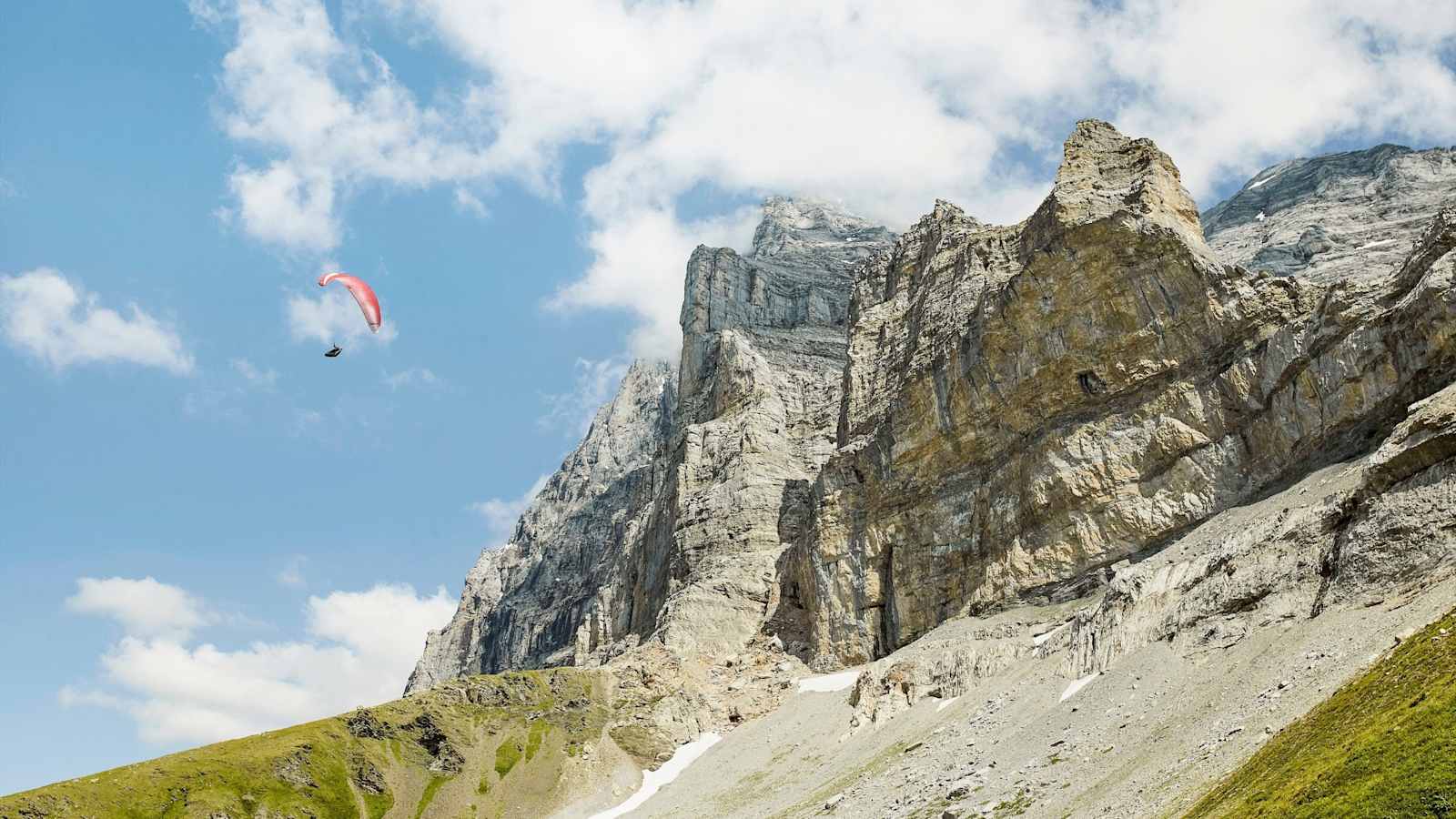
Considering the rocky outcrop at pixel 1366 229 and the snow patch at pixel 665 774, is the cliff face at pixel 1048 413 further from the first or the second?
the snow patch at pixel 665 774

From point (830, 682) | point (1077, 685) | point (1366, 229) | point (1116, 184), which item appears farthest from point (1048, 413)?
point (1366, 229)

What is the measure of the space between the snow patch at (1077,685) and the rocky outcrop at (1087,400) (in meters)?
25.8

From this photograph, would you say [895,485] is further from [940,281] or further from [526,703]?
[526,703]

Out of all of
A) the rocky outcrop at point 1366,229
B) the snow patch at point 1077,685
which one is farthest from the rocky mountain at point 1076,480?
the rocky outcrop at point 1366,229

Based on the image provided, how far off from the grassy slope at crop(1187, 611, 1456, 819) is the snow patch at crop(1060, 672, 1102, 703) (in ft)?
88.9

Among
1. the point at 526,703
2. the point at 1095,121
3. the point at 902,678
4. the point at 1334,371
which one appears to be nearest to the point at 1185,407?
the point at 1334,371

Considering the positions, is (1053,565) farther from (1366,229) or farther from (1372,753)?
(1366,229)

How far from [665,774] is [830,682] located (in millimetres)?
18691

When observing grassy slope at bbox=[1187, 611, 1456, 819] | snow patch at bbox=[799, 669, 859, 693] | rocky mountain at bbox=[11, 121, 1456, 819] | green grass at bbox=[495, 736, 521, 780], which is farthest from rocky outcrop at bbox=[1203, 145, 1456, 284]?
grassy slope at bbox=[1187, 611, 1456, 819]

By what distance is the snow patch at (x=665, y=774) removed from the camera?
10112 centimetres

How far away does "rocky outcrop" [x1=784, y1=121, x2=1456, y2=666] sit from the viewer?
79.1 m

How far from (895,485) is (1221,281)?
38994 millimetres

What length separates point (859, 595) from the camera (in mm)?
117812

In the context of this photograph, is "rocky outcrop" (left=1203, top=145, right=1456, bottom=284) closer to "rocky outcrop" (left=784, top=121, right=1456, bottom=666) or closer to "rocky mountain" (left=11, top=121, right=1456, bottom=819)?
"rocky mountain" (left=11, top=121, right=1456, bottom=819)
